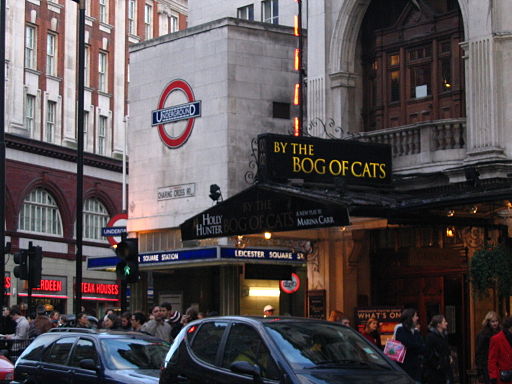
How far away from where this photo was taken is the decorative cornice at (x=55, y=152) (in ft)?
172

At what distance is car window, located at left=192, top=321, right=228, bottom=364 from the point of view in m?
12.3

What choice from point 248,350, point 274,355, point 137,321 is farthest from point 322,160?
point 274,355

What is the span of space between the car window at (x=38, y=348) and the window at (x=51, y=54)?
4073cm

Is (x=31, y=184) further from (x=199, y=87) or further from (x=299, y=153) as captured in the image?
(x=299, y=153)

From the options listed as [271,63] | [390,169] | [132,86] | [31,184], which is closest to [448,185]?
[390,169]

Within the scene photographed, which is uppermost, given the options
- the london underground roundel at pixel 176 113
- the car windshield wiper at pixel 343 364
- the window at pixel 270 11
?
the window at pixel 270 11

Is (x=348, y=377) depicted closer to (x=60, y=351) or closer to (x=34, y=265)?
(x=60, y=351)

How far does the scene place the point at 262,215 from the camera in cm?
1961

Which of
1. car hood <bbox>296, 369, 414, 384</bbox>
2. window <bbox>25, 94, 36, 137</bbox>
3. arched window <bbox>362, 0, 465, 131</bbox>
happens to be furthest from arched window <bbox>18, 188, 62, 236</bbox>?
car hood <bbox>296, 369, 414, 384</bbox>

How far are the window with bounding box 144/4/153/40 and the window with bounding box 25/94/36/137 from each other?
11.0 metres

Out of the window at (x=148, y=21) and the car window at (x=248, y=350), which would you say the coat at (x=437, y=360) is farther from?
the window at (x=148, y=21)

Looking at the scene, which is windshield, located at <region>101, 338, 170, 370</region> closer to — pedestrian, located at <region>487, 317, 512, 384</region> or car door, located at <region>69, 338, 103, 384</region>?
car door, located at <region>69, 338, 103, 384</region>

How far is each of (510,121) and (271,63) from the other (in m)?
9.60

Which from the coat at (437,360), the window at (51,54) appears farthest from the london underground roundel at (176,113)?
the window at (51,54)
